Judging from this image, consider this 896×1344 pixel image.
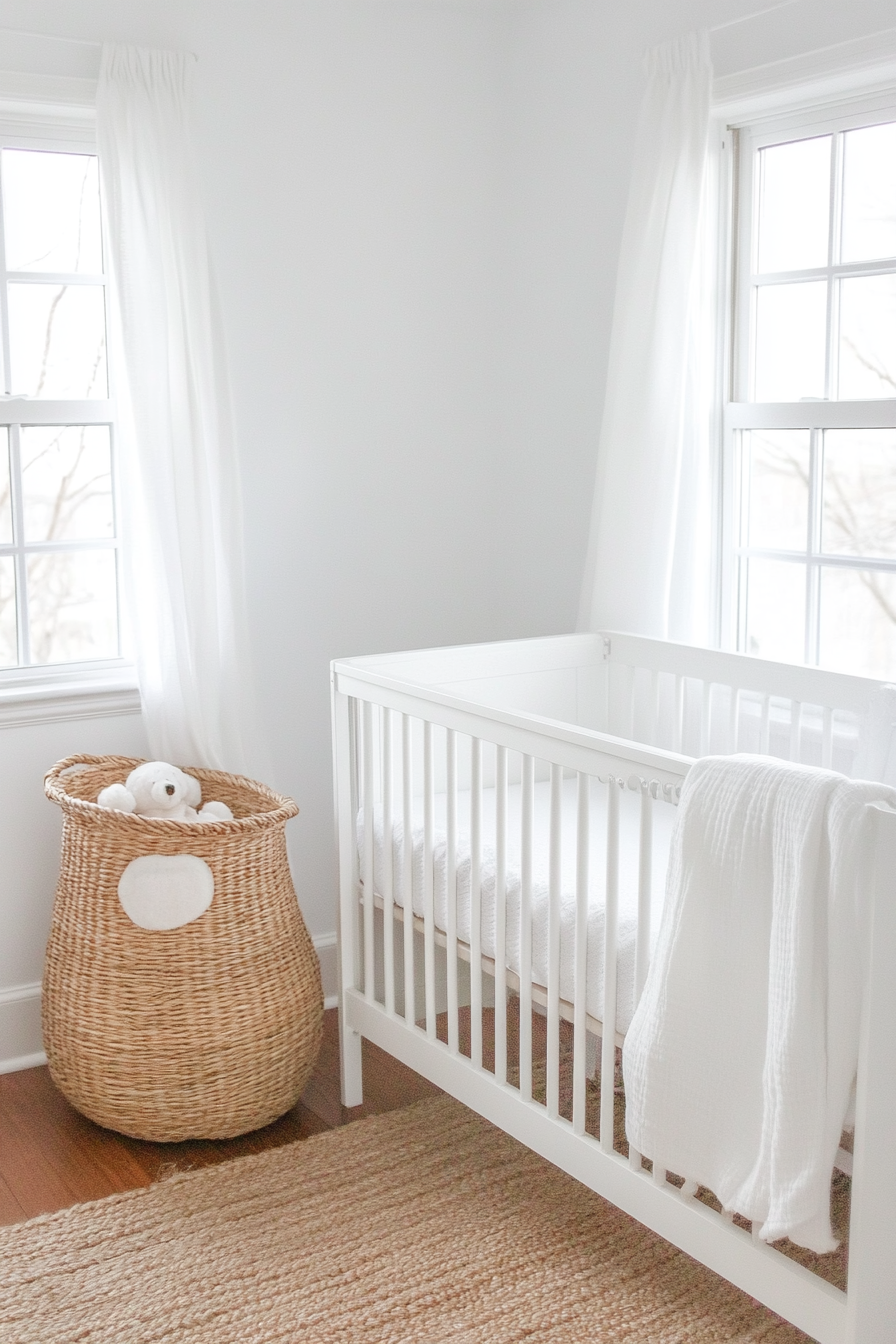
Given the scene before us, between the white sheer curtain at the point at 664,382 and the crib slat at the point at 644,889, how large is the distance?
3.15 ft

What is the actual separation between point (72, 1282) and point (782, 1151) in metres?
1.10

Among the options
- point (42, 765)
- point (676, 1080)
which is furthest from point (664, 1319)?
point (42, 765)

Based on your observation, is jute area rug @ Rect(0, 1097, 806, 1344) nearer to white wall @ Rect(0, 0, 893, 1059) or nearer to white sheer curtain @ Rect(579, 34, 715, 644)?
white wall @ Rect(0, 0, 893, 1059)

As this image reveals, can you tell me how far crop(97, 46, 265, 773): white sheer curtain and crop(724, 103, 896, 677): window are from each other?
3.40 ft

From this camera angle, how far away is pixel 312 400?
9.23ft

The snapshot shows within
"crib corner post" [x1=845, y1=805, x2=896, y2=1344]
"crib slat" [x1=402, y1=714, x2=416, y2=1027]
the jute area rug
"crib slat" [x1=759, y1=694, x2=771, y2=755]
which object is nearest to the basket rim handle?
"crib slat" [x1=402, y1=714, x2=416, y2=1027]

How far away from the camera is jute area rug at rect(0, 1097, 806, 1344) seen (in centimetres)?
174

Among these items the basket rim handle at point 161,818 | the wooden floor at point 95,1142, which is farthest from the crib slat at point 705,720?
the wooden floor at point 95,1142

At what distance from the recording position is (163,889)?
2.16m

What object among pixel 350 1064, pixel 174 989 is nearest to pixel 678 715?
pixel 350 1064

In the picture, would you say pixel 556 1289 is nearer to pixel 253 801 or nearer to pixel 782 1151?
pixel 782 1151

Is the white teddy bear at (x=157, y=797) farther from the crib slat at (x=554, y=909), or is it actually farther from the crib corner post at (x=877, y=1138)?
the crib corner post at (x=877, y=1138)

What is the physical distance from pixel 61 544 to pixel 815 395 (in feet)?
5.06

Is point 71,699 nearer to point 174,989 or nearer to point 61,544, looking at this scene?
Result: point 61,544
